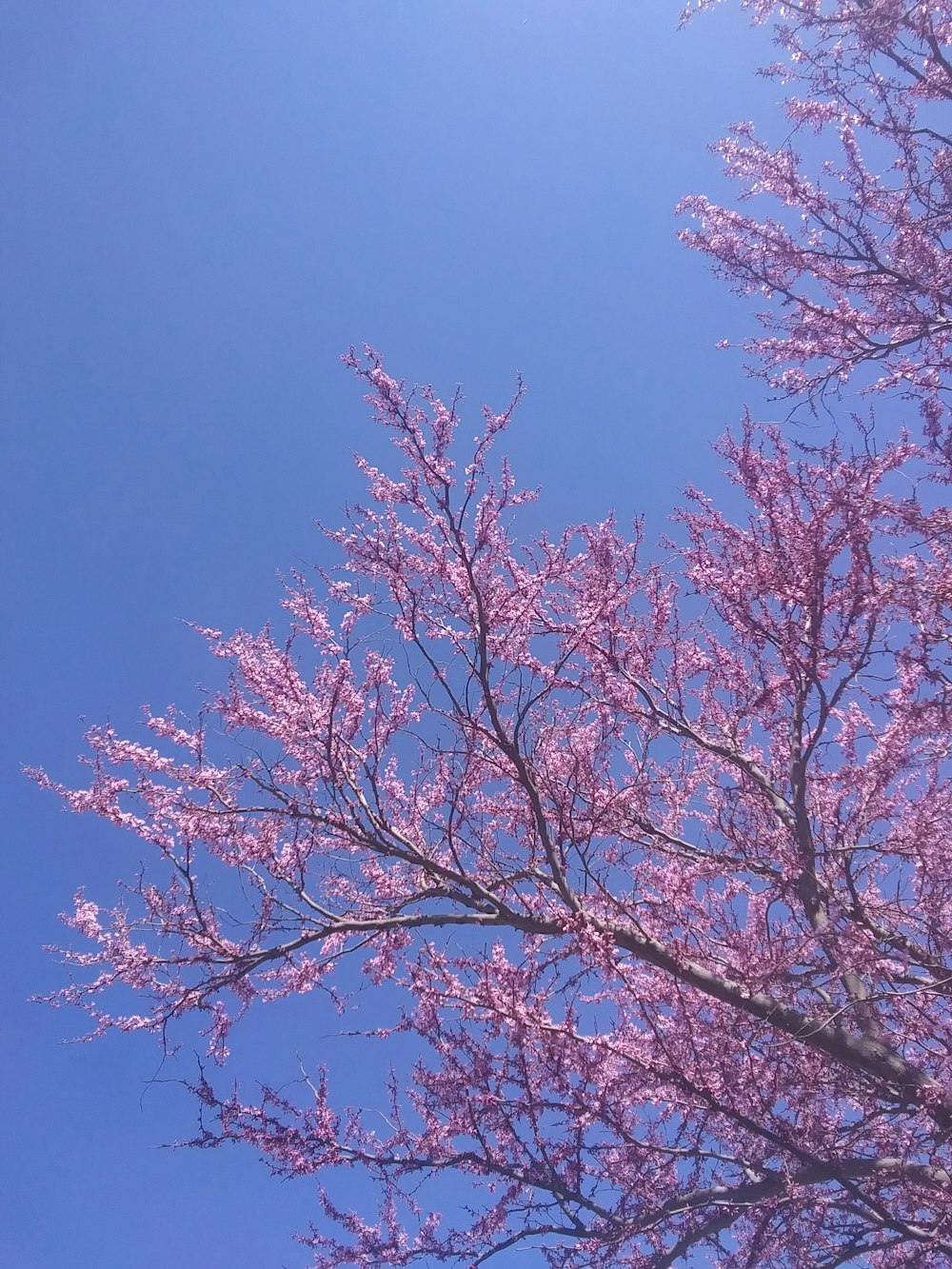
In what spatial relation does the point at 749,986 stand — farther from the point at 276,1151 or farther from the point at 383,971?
the point at 276,1151

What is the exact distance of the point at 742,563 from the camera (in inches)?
220

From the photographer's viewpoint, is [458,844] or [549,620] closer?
[458,844]

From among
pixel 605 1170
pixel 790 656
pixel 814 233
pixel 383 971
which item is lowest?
pixel 605 1170

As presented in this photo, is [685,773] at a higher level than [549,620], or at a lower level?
lower

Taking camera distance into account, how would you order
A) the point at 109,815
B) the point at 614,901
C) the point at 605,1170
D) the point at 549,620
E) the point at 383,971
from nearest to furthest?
the point at 614,901 < the point at 109,815 < the point at 383,971 < the point at 605,1170 < the point at 549,620

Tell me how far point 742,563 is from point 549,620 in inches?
70.6

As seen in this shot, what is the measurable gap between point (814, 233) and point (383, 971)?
640cm

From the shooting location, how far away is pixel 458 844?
507 cm

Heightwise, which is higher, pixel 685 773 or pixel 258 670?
pixel 258 670

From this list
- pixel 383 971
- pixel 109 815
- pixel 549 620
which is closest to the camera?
pixel 109 815

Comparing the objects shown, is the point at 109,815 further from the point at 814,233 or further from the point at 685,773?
the point at 814,233

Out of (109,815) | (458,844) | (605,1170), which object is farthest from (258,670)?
(605,1170)

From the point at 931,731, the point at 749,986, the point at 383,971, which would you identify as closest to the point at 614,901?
the point at 749,986

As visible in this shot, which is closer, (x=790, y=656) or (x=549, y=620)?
(x=790, y=656)
